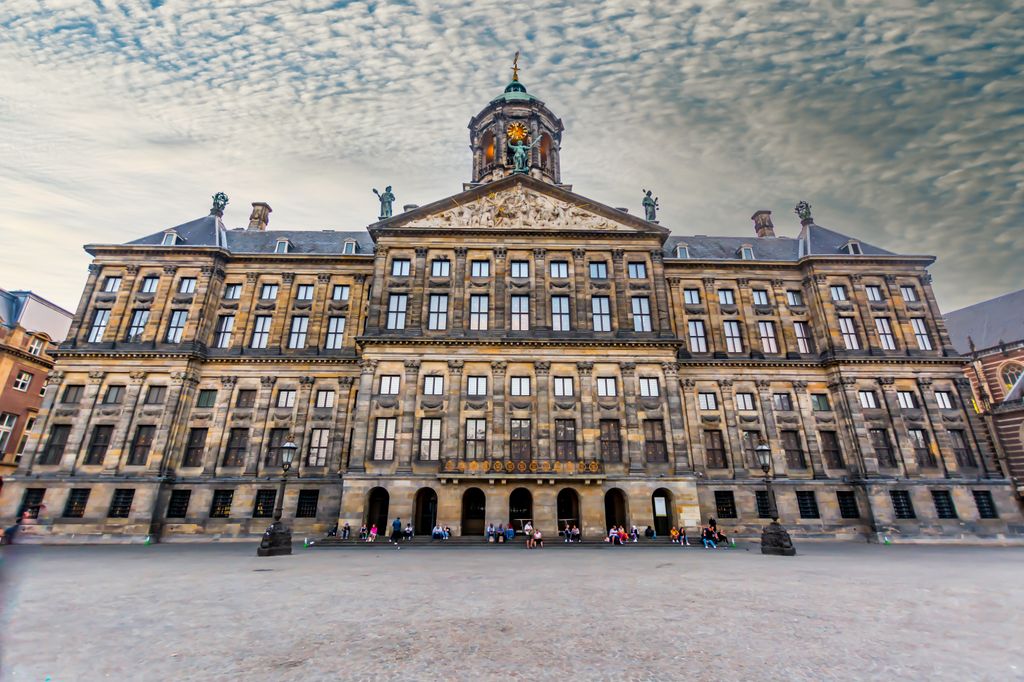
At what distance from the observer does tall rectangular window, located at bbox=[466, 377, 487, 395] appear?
1242 inches

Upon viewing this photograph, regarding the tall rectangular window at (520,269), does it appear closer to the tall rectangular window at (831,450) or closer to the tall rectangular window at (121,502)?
the tall rectangular window at (831,450)

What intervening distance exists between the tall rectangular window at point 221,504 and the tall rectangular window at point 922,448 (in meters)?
49.3

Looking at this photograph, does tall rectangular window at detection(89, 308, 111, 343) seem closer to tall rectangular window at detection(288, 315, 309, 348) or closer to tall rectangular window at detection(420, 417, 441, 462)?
tall rectangular window at detection(288, 315, 309, 348)

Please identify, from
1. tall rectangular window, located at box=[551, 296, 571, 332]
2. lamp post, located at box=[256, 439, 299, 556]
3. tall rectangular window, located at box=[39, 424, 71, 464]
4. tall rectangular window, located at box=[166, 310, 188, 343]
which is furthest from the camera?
tall rectangular window, located at box=[166, 310, 188, 343]

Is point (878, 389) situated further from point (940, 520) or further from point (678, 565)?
point (678, 565)

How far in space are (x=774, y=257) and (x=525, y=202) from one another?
24.0 meters

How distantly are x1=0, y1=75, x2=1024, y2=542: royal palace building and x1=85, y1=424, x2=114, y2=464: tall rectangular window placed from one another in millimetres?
215

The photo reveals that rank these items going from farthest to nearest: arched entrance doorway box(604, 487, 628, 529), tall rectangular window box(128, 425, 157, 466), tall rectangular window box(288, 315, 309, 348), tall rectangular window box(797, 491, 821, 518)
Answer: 1. tall rectangular window box(288, 315, 309, 348)
2. tall rectangular window box(797, 491, 821, 518)
3. tall rectangular window box(128, 425, 157, 466)
4. arched entrance doorway box(604, 487, 628, 529)

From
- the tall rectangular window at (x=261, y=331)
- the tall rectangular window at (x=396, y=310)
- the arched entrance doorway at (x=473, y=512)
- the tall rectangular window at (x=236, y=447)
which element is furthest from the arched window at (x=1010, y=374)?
the tall rectangular window at (x=236, y=447)

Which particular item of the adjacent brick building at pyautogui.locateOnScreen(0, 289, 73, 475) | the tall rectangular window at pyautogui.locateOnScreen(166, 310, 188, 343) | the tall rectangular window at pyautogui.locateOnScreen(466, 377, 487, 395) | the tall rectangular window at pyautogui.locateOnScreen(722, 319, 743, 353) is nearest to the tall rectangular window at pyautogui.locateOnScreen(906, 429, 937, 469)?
the tall rectangular window at pyautogui.locateOnScreen(722, 319, 743, 353)

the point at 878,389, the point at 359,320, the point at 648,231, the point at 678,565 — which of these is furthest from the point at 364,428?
the point at 878,389

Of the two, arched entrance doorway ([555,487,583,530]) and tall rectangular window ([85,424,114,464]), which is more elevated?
tall rectangular window ([85,424,114,464])

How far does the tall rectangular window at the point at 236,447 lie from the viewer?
33.6 metres

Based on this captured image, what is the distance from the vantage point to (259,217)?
4622cm
